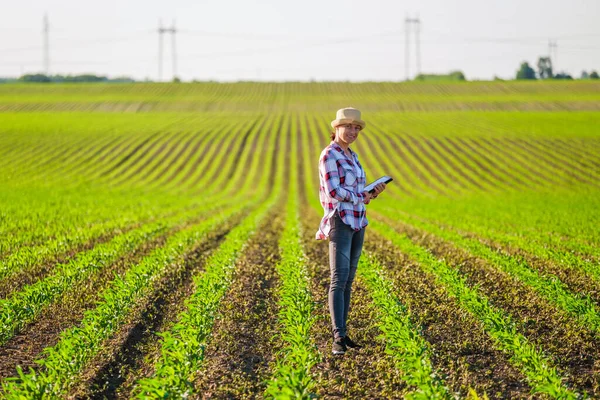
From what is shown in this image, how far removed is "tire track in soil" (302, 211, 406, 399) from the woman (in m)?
0.22

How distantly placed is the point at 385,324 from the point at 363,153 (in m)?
48.8

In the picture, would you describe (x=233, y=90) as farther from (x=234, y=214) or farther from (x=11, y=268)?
(x=11, y=268)

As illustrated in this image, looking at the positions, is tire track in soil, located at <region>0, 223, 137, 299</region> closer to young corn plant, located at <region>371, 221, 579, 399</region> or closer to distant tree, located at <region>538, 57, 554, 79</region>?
young corn plant, located at <region>371, 221, 579, 399</region>

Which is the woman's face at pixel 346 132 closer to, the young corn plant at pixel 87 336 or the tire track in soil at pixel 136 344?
the tire track in soil at pixel 136 344

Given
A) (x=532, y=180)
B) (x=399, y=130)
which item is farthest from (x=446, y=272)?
(x=399, y=130)

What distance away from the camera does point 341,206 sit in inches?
277

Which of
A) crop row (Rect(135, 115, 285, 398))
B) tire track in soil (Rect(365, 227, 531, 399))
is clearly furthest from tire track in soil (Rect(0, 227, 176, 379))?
tire track in soil (Rect(365, 227, 531, 399))

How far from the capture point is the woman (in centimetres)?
698

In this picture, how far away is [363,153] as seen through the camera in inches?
2212

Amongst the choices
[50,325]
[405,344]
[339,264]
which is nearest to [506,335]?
[405,344]

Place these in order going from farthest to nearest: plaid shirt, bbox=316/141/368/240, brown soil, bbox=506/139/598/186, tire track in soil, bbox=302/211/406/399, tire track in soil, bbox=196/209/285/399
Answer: brown soil, bbox=506/139/598/186
plaid shirt, bbox=316/141/368/240
tire track in soil, bbox=196/209/285/399
tire track in soil, bbox=302/211/406/399

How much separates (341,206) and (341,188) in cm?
21

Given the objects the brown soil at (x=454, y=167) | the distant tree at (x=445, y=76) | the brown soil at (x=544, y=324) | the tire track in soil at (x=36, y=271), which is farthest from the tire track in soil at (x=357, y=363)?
the distant tree at (x=445, y=76)

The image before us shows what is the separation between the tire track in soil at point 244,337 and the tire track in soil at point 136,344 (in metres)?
0.66
